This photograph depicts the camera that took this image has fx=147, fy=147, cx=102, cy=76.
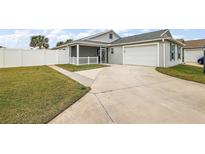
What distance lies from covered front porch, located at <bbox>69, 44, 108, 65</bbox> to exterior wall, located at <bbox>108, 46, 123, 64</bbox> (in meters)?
1.03

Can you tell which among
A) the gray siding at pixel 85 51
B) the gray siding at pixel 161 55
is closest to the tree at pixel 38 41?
the gray siding at pixel 85 51

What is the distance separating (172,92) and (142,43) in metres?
11.0

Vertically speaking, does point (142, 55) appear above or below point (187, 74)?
above

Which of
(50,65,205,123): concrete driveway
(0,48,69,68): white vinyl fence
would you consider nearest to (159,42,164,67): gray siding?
(50,65,205,123): concrete driveway

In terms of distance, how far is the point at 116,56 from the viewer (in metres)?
19.9

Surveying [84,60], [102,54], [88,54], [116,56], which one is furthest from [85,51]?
[116,56]

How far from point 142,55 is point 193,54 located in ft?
55.5

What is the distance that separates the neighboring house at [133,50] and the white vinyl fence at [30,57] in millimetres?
1599

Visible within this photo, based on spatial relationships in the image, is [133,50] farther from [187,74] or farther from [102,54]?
[187,74]

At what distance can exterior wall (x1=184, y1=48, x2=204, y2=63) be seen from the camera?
26.3 m

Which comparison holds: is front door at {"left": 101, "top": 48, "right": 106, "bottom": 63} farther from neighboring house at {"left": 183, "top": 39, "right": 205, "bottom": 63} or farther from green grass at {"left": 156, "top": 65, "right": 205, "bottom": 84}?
neighboring house at {"left": 183, "top": 39, "right": 205, "bottom": 63}

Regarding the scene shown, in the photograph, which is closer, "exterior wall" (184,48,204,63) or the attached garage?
the attached garage
